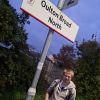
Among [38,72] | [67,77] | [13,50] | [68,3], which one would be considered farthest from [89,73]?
[38,72]

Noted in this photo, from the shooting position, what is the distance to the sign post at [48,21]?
6.18 meters

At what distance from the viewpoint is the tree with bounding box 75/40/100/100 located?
19.1m

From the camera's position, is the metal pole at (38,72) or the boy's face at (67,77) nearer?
the metal pole at (38,72)

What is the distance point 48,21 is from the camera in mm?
6562

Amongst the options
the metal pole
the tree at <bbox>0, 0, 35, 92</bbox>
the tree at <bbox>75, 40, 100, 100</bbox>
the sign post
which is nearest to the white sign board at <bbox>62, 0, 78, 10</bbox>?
the sign post

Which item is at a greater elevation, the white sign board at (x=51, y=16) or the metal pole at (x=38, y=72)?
the white sign board at (x=51, y=16)

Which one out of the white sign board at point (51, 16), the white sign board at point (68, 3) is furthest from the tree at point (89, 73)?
the white sign board at point (68, 3)

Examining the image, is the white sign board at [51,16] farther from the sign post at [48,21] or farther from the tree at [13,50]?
the tree at [13,50]

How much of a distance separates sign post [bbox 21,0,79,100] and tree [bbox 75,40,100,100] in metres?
11.9

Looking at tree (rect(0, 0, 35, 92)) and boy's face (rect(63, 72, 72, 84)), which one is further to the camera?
tree (rect(0, 0, 35, 92))

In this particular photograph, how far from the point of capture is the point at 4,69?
1187 cm

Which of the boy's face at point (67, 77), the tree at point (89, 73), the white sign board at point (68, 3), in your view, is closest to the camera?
the white sign board at point (68, 3)

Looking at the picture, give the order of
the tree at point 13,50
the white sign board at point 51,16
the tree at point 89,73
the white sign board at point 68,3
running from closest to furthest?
1. the white sign board at point 51,16
2. the white sign board at point 68,3
3. the tree at point 13,50
4. the tree at point 89,73

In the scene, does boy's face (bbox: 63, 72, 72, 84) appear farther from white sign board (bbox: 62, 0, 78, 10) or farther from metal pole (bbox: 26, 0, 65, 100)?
white sign board (bbox: 62, 0, 78, 10)
